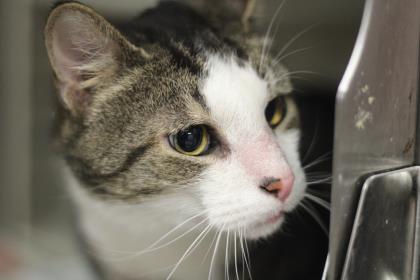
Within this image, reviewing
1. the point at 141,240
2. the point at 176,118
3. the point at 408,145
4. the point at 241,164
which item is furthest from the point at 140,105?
the point at 408,145

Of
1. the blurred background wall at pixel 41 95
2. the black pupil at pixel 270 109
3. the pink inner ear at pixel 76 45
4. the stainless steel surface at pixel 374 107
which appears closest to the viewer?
the stainless steel surface at pixel 374 107

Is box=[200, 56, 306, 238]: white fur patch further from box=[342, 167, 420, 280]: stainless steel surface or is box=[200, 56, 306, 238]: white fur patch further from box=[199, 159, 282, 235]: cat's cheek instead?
box=[342, 167, 420, 280]: stainless steel surface

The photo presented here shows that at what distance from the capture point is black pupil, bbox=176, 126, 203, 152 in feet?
2.50

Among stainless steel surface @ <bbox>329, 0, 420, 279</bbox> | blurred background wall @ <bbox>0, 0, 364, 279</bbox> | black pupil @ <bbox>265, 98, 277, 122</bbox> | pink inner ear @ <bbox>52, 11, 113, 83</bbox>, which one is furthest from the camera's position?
blurred background wall @ <bbox>0, 0, 364, 279</bbox>

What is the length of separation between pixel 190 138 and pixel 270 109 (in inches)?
6.9

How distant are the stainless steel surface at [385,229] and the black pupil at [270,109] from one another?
256 mm

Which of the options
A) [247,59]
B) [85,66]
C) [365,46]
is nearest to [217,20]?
[247,59]

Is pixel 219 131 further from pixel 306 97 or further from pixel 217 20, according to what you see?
pixel 306 97

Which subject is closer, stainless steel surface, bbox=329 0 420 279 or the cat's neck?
stainless steel surface, bbox=329 0 420 279

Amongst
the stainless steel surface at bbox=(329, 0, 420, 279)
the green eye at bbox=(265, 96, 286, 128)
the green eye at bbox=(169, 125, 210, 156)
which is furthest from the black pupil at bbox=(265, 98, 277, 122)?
the stainless steel surface at bbox=(329, 0, 420, 279)

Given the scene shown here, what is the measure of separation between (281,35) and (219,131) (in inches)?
15.5

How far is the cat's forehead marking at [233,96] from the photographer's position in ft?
2.47

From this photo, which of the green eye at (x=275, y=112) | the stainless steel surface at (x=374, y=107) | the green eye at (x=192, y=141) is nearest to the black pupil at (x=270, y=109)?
the green eye at (x=275, y=112)

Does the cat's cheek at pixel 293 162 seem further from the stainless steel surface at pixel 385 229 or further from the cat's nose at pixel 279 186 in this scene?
the stainless steel surface at pixel 385 229
